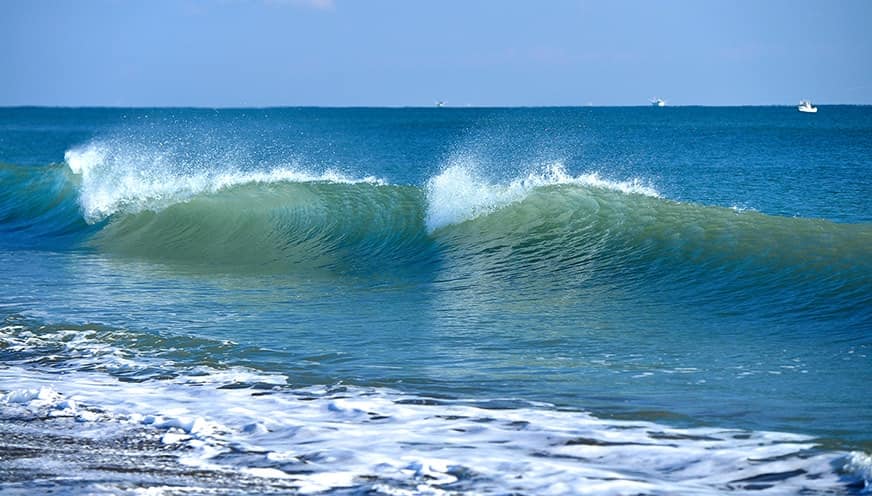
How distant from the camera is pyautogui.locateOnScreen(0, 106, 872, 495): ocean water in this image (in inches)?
221

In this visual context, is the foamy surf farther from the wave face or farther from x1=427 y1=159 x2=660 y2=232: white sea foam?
x1=427 y1=159 x2=660 y2=232: white sea foam

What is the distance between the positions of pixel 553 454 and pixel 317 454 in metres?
1.33

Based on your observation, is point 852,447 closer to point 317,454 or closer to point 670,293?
point 317,454

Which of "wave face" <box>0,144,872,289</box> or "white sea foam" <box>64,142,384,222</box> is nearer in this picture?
"wave face" <box>0,144,872,289</box>

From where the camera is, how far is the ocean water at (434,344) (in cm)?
561

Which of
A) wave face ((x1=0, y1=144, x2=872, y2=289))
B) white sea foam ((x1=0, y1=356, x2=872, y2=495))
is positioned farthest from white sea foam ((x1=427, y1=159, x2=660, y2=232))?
white sea foam ((x1=0, y1=356, x2=872, y2=495))

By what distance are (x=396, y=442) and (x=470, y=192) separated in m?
11.0

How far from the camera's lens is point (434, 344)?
8.94 m

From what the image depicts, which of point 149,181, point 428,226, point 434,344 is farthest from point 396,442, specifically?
point 149,181

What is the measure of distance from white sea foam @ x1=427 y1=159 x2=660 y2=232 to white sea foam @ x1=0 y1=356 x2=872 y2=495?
9113 millimetres

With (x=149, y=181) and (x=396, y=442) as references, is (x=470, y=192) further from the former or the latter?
(x=396, y=442)

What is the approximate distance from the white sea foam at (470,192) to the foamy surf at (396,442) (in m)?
8.80

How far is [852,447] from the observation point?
18.8 ft

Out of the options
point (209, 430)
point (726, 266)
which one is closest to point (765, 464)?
point (209, 430)
